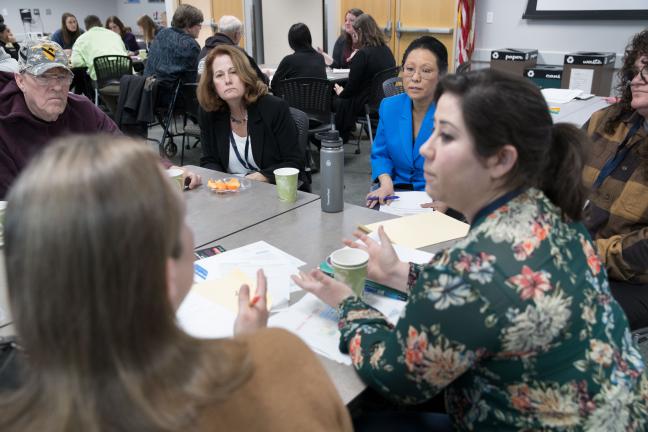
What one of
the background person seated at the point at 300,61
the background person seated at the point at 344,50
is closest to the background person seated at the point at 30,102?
the background person seated at the point at 300,61

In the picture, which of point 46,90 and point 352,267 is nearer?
point 352,267

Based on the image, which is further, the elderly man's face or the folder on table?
the elderly man's face

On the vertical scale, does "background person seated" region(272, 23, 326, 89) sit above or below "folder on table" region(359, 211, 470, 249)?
above

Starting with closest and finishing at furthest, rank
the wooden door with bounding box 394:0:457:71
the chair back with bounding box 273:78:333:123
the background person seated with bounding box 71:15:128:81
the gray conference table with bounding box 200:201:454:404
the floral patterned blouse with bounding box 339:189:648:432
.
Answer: the floral patterned blouse with bounding box 339:189:648:432, the gray conference table with bounding box 200:201:454:404, the chair back with bounding box 273:78:333:123, the background person seated with bounding box 71:15:128:81, the wooden door with bounding box 394:0:457:71

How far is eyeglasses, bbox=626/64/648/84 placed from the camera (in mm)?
1803

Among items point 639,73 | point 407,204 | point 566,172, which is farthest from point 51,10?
point 566,172

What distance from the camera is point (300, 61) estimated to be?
4633 mm

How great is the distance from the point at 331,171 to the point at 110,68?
16.3ft

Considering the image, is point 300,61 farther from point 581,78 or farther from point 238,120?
point 581,78

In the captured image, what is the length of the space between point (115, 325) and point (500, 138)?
2.41 ft

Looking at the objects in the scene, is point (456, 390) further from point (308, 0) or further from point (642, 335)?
point (308, 0)

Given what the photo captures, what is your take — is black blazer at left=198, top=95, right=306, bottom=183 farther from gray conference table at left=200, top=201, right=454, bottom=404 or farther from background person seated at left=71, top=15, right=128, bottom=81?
background person seated at left=71, top=15, right=128, bottom=81

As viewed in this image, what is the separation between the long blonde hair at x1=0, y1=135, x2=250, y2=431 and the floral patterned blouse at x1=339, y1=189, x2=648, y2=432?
441mm

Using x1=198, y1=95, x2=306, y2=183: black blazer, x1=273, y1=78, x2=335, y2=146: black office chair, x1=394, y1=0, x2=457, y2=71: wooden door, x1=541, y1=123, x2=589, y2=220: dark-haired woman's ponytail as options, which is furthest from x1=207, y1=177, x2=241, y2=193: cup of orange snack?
x1=394, y1=0, x2=457, y2=71: wooden door
